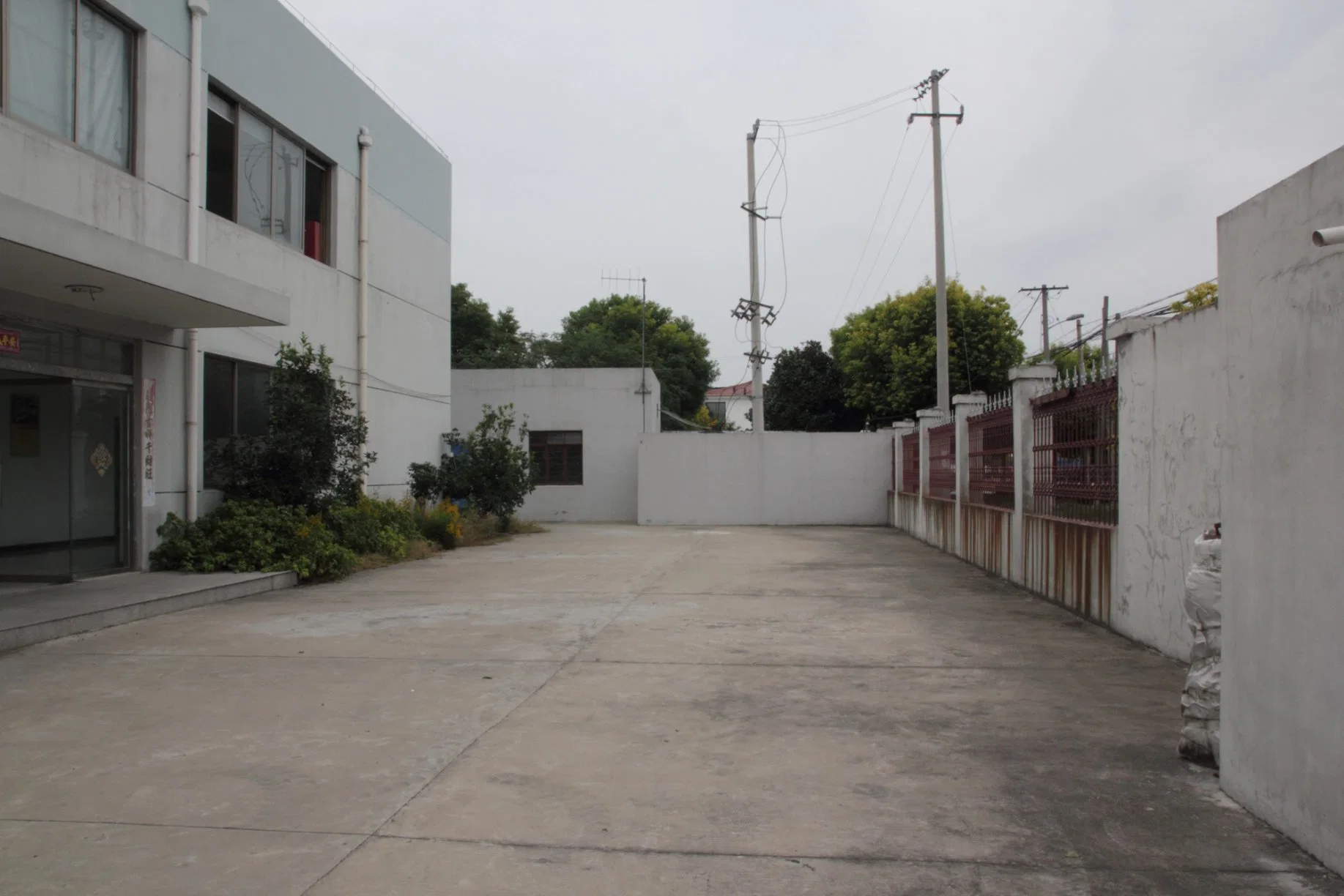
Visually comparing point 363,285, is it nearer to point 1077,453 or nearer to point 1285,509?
point 1077,453

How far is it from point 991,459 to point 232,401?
31.1 ft

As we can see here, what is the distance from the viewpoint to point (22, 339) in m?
9.53

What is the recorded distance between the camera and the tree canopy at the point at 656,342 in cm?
5047

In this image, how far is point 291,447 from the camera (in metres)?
12.3

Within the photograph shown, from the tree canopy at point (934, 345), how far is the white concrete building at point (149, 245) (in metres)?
23.9

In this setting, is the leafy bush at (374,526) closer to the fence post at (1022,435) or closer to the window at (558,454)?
the fence post at (1022,435)

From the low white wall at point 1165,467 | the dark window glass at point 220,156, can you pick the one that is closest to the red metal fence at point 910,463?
the low white wall at point 1165,467

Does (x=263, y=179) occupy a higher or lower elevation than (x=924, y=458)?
higher

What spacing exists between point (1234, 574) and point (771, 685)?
2.91 m

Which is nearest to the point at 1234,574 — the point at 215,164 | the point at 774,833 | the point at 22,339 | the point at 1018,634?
the point at 774,833

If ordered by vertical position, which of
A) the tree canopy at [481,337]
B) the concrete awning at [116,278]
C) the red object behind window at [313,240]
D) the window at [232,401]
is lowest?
the window at [232,401]

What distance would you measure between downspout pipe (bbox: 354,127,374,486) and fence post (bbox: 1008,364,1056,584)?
32.3 ft

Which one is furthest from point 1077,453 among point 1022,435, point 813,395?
point 813,395

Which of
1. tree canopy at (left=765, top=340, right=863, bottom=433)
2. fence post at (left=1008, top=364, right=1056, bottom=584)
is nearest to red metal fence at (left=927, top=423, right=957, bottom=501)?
fence post at (left=1008, top=364, right=1056, bottom=584)
